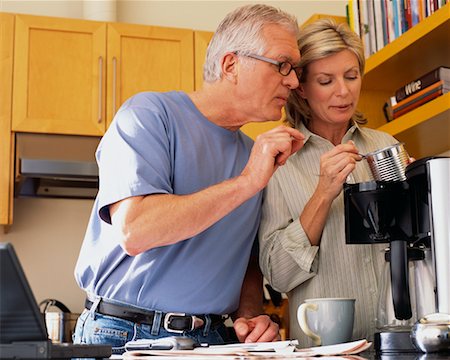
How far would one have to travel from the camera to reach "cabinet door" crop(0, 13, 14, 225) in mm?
3021

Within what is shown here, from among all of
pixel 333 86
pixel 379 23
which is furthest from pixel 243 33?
pixel 379 23

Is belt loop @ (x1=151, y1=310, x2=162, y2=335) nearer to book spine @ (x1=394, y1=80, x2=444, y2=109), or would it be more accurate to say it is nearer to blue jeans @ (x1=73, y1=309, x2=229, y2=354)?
blue jeans @ (x1=73, y1=309, x2=229, y2=354)

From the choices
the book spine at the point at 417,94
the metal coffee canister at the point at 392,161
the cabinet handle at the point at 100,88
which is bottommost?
the metal coffee canister at the point at 392,161

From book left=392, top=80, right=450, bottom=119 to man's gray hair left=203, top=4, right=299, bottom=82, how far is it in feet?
2.62

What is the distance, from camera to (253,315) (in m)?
1.71

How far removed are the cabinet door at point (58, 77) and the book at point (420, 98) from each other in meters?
1.18

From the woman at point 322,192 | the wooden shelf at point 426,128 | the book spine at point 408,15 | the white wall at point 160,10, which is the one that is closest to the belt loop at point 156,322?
the woman at point 322,192

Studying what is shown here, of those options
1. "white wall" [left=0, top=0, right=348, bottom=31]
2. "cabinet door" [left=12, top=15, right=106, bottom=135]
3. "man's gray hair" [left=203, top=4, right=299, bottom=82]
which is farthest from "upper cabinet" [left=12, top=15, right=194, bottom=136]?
"man's gray hair" [left=203, top=4, right=299, bottom=82]

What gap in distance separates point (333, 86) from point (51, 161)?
5.33ft

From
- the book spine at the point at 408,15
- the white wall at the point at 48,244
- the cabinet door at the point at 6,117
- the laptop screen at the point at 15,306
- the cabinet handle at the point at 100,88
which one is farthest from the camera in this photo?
the white wall at the point at 48,244

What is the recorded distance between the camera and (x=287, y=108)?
1.90 metres

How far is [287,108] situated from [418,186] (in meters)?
0.61

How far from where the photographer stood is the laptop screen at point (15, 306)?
0.86 meters

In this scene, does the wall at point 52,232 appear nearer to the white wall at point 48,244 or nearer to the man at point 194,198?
the white wall at point 48,244
